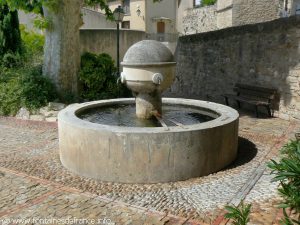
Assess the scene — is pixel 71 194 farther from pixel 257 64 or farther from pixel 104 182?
pixel 257 64

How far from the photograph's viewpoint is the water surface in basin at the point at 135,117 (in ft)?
19.9

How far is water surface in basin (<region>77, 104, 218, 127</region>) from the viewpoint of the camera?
606cm

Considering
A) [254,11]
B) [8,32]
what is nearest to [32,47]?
[8,32]

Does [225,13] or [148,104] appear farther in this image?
[225,13]

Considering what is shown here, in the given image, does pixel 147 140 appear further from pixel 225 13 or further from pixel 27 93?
pixel 225 13

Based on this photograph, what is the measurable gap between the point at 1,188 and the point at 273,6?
1756 cm

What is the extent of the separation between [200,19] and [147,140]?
72.1 ft

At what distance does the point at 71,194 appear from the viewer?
176 inches

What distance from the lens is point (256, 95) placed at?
9836 mm

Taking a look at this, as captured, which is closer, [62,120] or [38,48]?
[62,120]

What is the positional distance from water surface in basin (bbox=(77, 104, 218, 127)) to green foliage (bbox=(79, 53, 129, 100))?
3.21m

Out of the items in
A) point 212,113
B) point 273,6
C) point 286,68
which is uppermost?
point 273,6

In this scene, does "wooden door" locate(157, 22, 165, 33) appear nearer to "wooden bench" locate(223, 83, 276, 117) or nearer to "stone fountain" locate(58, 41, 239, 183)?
"wooden bench" locate(223, 83, 276, 117)

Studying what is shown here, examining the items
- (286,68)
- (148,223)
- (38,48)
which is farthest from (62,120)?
(38,48)
